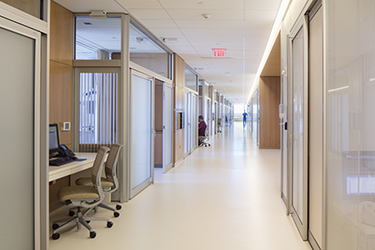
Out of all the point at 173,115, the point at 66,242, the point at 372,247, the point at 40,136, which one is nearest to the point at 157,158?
the point at 173,115

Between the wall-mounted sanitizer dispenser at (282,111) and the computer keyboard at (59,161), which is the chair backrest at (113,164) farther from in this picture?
the wall-mounted sanitizer dispenser at (282,111)

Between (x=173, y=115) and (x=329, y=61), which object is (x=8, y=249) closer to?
(x=329, y=61)

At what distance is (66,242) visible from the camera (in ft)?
12.3

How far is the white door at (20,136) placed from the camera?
279cm

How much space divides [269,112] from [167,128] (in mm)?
6795

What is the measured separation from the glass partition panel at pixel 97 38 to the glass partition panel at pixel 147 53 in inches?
12.0

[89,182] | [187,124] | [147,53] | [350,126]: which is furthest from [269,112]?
[350,126]

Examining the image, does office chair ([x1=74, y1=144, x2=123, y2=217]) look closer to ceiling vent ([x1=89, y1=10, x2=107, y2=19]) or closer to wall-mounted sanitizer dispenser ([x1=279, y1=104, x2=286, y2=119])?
ceiling vent ([x1=89, y1=10, x2=107, y2=19])

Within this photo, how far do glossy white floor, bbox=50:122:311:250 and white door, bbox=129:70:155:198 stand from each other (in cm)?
27

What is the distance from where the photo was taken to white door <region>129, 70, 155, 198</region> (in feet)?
19.1

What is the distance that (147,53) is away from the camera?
6.80 meters

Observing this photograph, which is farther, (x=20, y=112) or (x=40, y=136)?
(x=40, y=136)

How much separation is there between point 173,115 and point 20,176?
6.35m

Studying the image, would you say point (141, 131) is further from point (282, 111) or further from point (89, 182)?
point (282, 111)
